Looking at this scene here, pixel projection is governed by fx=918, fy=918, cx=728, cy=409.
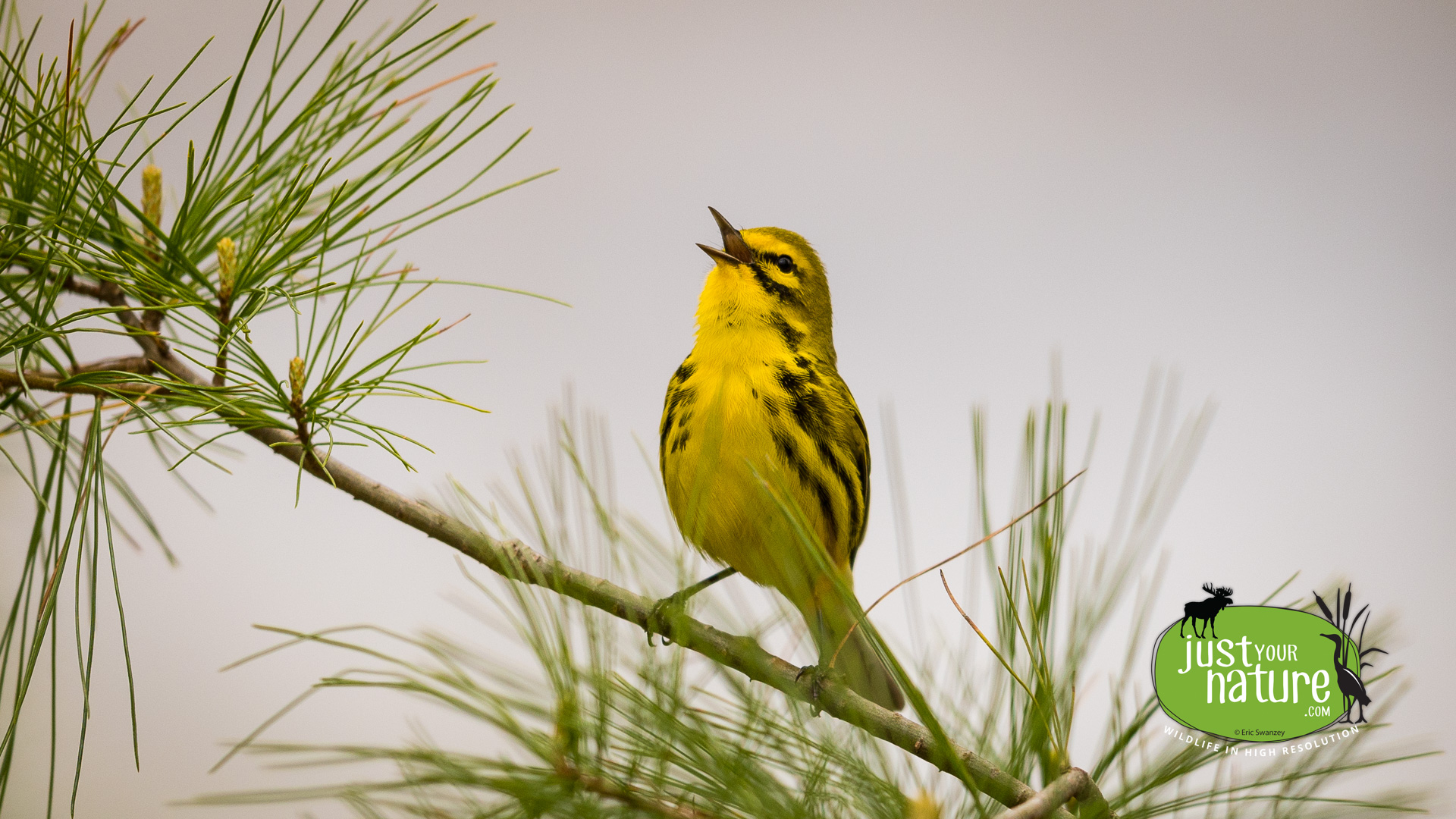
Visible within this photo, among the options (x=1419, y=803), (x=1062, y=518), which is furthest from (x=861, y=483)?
(x=1419, y=803)

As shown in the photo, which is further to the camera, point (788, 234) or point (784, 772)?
point (788, 234)

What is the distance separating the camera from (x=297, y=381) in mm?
730

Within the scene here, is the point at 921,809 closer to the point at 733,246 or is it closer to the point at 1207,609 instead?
the point at 1207,609

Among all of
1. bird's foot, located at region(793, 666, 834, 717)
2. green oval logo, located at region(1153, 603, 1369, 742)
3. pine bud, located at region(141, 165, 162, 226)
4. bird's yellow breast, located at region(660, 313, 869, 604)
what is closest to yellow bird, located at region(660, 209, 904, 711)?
bird's yellow breast, located at region(660, 313, 869, 604)

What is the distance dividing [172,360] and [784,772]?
24.3 inches

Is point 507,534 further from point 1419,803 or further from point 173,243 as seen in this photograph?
point 1419,803

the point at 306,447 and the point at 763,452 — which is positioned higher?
the point at 763,452

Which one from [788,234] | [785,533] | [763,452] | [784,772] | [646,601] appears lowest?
[784,772]

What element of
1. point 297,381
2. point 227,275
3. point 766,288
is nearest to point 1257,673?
point 766,288

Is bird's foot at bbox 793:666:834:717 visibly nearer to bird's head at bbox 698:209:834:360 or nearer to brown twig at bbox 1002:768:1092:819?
brown twig at bbox 1002:768:1092:819

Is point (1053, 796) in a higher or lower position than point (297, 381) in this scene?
lower

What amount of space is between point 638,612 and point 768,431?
1.18 ft

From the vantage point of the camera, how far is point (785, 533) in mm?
907

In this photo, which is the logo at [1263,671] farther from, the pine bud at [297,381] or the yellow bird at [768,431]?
the pine bud at [297,381]
